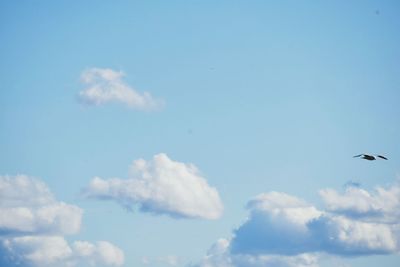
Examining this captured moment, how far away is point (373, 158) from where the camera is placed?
151ft
